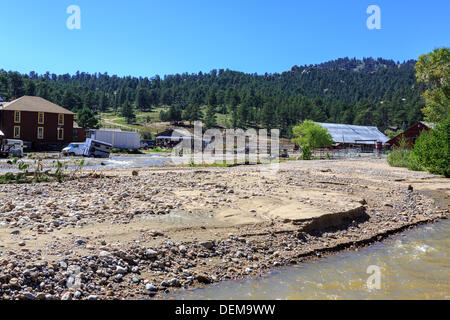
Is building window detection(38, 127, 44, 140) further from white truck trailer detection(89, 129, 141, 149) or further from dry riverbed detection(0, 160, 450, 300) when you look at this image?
dry riverbed detection(0, 160, 450, 300)

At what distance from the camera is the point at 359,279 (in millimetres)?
7887

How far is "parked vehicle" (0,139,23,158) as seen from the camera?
37.2 m

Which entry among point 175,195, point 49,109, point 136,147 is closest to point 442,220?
point 175,195

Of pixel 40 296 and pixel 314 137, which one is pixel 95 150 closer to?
pixel 40 296

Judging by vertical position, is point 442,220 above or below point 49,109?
below

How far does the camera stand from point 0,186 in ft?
47.8

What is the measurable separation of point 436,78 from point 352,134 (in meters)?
48.7

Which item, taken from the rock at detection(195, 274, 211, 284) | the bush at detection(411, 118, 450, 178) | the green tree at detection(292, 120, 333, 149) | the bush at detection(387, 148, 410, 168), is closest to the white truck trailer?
the green tree at detection(292, 120, 333, 149)

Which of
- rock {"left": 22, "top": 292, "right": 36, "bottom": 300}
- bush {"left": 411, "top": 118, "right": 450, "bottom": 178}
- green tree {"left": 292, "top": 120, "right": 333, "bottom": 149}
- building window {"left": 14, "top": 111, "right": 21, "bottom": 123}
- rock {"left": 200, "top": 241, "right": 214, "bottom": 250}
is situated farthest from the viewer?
green tree {"left": 292, "top": 120, "right": 333, "bottom": 149}

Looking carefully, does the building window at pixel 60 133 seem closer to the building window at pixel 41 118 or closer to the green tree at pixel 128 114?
the building window at pixel 41 118

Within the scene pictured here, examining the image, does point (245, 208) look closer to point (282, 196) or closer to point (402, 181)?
point (282, 196)

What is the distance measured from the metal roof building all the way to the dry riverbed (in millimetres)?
72730

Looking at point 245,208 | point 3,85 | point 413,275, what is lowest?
point 413,275
